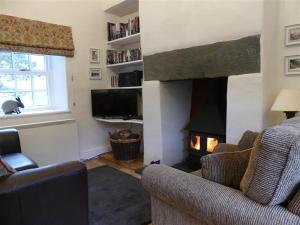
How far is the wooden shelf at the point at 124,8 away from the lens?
11.5ft

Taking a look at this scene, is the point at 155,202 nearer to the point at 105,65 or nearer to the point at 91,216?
the point at 91,216

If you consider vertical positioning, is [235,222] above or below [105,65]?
below

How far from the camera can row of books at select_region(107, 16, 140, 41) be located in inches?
136

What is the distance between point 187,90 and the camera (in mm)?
3330

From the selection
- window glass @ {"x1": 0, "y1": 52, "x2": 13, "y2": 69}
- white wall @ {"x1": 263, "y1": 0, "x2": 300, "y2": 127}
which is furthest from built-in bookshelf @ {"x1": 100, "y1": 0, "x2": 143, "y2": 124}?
white wall @ {"x1": 263, "y1": 0, "x2": 300, "y2": 127}

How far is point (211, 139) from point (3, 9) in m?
2.91

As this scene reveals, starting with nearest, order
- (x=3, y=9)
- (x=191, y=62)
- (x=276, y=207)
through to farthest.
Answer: (x=276, y=207) → (x=191, y=62) → (x=3, y=9)

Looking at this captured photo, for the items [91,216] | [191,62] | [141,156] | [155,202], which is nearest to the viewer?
[155,202]

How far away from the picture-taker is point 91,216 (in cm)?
204

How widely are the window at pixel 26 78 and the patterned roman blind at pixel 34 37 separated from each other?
314mm

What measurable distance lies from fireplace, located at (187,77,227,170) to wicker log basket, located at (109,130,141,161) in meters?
0.87

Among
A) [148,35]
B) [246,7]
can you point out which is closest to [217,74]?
[246,7]

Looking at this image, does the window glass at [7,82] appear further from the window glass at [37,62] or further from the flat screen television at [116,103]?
the flat screen television at [116,103]

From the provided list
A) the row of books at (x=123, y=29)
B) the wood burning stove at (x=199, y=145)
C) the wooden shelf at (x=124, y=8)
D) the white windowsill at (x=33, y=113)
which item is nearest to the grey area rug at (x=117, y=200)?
the wood burning stove at (x=199, y=145)
